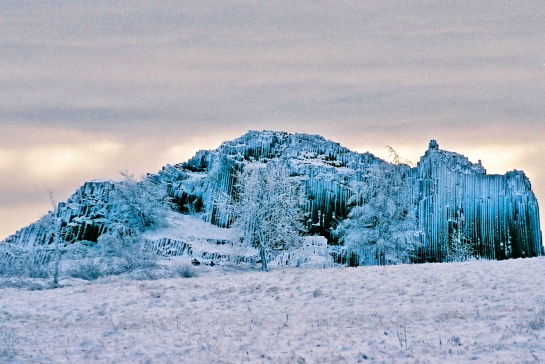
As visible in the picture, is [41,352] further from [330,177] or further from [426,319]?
[330,177]

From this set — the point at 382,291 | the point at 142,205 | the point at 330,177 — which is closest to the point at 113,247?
the point at 142,205

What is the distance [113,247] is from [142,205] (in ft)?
76.6

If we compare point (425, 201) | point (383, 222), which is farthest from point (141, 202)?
point (425, 201)

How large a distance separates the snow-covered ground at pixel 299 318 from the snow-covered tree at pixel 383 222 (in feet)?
48.3

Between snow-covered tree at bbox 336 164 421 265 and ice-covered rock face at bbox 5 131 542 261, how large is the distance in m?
32.4

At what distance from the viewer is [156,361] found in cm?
1317

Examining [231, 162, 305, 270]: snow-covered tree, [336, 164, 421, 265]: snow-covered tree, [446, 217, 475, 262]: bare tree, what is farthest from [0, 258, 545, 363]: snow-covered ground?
[446, 217, 475, 262]: bare tree

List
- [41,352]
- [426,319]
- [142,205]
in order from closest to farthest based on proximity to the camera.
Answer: [41,352], [426,319], [142,205]

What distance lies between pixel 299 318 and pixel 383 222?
29.1m

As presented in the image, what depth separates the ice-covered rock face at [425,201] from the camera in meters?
89.4

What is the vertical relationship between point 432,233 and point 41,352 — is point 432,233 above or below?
above

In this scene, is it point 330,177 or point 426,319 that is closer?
point 426,319

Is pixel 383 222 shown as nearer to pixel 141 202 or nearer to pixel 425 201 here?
pixel 141 202

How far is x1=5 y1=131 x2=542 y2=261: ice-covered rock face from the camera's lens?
89438 mm
